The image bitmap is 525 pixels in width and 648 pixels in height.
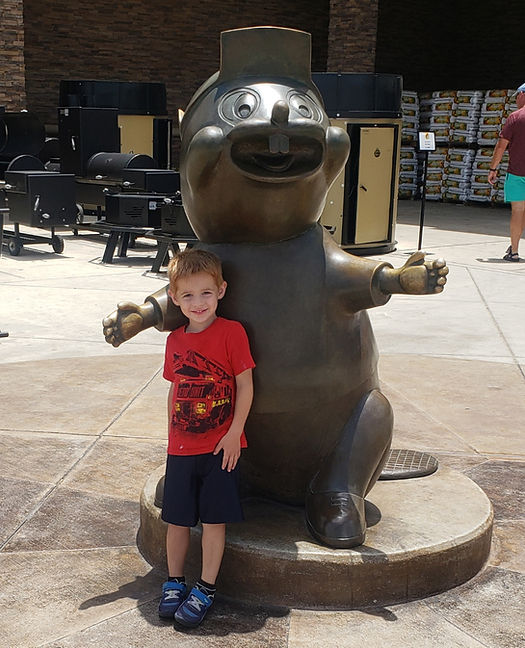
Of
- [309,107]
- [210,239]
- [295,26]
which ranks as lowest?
[210,239]

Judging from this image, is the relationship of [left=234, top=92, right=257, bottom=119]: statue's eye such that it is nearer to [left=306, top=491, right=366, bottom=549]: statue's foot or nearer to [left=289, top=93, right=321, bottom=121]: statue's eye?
[left=289, top=93, right=321, bottom=121]: statue's eye

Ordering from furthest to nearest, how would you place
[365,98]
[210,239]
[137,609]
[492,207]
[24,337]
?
[492,207] < [365,98] < [24,337] < [210,239] < [137,609]

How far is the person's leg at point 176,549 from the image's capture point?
2.80m

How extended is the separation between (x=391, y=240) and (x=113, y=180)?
12.8 ft

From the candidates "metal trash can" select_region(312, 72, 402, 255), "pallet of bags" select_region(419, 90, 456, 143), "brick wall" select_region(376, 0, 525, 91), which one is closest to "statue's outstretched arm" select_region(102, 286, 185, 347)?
Answer: "metal trash can" select_region(312, 72, 402, 255)

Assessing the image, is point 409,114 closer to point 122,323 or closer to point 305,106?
point 305,106

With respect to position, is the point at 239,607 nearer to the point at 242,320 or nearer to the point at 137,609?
the point at 137,609

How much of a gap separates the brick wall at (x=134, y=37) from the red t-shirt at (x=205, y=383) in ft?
61.2

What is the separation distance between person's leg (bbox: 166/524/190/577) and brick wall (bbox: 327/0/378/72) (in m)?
18.3

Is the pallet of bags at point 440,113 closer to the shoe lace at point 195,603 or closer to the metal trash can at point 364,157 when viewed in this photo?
the metal trash can at point 364,157

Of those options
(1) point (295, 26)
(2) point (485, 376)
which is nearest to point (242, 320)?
(2) point (485, 376)

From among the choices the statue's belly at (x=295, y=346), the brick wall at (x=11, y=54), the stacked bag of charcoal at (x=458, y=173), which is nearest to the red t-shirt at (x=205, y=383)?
the statue's belly at (x=295, y=346)

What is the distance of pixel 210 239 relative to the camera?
304 cm

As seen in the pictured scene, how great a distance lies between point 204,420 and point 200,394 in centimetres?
8
